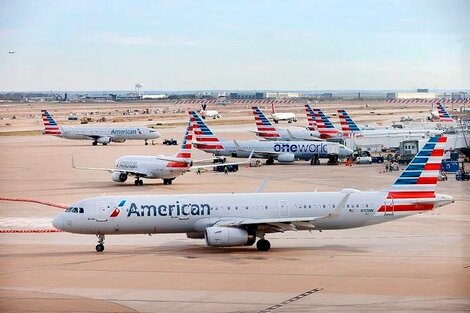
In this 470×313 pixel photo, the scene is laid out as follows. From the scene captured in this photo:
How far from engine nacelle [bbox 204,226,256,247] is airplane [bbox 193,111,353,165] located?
58128 mm

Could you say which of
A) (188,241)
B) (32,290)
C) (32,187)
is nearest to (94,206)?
(188,241)

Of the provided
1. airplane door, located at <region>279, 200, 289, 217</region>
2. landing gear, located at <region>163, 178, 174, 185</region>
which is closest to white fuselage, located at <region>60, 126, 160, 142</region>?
landing gear, located at <region>163, 178, 174, 185</region>

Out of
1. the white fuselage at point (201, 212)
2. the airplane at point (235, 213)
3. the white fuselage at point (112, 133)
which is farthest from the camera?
the white fuselage at point (112, 133)

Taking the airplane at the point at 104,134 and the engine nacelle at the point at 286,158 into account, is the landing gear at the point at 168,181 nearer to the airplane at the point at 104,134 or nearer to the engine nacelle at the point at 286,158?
the engine nacelle at the point at 286,158

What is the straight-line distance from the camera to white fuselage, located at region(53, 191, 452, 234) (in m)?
50.0

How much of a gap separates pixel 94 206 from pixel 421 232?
19673 mm

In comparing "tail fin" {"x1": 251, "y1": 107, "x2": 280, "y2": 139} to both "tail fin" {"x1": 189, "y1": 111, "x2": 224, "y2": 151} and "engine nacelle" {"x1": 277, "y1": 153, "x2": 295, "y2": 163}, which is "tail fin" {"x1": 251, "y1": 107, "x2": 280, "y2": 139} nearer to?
"engine nacelle" {"x1": 277, "y1": 153, "x2": 295, "y2": 163}

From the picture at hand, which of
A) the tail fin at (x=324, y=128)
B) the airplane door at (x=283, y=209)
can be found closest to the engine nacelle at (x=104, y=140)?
the tail fin at (x=324, y=128)

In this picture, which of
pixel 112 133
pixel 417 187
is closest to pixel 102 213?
pixel 417 187

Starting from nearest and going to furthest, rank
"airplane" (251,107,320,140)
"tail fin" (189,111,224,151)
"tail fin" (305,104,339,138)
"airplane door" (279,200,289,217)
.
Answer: "airplane door" (279,200,289,217)
"tail fin" (189,111,224,151)
"tail fin" (305,104,339,138)
"airplane" (251,107,320,140)

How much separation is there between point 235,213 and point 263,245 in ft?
7.59

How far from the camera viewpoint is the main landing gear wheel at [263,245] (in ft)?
164

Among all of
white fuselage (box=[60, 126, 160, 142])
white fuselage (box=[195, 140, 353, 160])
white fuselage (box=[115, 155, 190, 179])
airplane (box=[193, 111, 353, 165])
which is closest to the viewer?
white fuselage (box=[115, 155, 190, 179])

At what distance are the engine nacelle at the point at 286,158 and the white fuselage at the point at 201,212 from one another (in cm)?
5703
